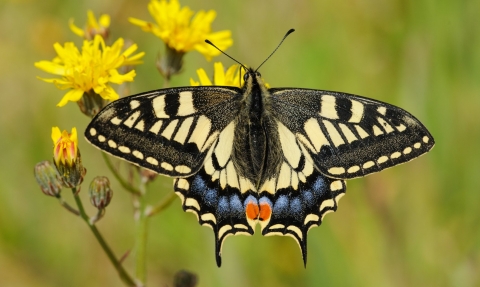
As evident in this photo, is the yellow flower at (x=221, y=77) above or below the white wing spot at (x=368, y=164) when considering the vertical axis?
above

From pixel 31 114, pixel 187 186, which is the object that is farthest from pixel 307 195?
pixel 31 114

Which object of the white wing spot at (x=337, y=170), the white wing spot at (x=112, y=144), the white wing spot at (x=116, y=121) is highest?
the white wing spot at (x=116, y=121)

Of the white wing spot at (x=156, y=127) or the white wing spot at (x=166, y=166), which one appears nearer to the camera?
the white wing spot at (x=166, y=166)

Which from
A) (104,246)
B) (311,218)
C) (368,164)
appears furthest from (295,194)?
(104,246)

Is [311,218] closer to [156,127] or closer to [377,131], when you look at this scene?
[377,131]

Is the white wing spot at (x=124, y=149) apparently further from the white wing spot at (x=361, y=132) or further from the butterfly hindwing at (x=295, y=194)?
the white wing spot at (x=361, y=132)

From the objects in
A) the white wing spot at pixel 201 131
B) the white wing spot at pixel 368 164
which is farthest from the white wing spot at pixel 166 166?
the white wing spot at pixel 368 164
